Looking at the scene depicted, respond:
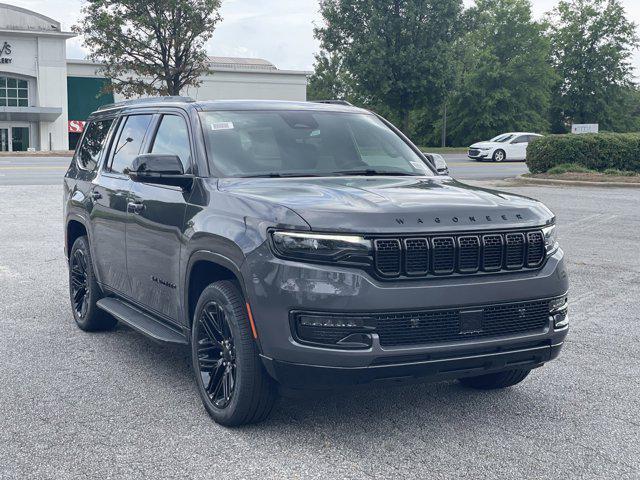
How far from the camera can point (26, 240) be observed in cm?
1282

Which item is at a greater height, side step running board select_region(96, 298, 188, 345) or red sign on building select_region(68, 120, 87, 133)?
red sign on building select_region(68, 120, 87, 133)

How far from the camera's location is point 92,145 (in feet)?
24.5

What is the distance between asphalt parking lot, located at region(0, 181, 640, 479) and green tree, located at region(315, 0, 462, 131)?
148 feet

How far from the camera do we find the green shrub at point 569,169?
81.7 ft

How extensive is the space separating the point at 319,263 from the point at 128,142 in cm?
295

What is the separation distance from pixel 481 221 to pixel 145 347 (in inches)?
130

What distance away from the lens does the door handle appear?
19.2 ft

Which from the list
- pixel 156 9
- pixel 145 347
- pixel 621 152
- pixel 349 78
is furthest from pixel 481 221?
pixel 349 78

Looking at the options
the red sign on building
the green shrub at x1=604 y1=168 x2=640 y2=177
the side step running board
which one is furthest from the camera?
the red sign on building

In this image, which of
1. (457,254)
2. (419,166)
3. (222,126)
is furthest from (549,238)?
(222,126)

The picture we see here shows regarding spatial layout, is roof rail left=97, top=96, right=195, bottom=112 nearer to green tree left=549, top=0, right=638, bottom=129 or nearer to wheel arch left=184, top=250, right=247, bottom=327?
wheel arch left=184, top=250, right=247, bottom=327

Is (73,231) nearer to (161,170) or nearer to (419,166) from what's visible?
(161,170)

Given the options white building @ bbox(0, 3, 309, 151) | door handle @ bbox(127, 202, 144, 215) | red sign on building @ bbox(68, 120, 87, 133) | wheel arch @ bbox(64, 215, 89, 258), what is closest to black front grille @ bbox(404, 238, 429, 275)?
door handle @ bbox(127, 202, 144, 215)

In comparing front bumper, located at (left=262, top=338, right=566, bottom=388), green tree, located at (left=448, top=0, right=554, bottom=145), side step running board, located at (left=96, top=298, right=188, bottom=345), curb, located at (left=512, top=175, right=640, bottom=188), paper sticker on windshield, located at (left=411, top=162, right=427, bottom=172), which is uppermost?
green tree, located at (left=448, top=0, right=554, bottom=145)
